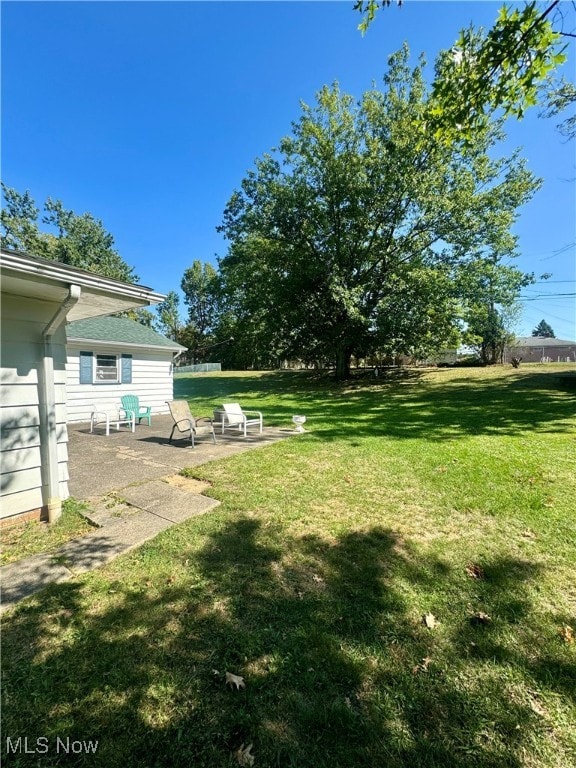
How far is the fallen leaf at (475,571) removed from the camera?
2805 millimetres

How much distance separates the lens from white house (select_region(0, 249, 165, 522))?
3482 mm

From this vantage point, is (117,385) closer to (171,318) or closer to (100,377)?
(100,377)

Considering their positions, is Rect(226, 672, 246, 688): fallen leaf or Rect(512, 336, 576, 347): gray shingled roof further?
Rect(512, 336, 576, 347): gray shingled roof

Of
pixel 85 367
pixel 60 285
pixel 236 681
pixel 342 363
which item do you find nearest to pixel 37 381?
pixel 60 285

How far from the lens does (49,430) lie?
3.82 metres

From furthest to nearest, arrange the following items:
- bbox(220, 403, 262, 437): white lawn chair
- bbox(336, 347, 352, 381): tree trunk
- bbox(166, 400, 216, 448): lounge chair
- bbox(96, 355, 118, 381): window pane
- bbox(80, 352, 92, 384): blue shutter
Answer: bbox(336, 347, 352, 381): tree trunk < bbox(96, 355, 118, 381): window pane < bbox(80, 352, 92, 384): blue shutter < bbox(220, 403, 262, 437): white lawn chair < bbox(166, 400, 216, 448): lounge chair

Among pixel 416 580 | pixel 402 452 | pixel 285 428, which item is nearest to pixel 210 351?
pixel 285 428

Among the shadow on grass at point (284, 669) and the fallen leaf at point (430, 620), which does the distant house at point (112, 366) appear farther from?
the fallen leaf at point (430, 620)

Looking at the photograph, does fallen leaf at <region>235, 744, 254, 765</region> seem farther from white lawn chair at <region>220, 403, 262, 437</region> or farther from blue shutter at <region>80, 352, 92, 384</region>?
blue shutter at <region>80, 352, 92, 384</region>

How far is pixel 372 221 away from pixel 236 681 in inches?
754

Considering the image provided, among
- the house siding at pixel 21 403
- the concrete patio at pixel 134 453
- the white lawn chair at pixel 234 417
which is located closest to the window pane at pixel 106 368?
the concrete patio at pixel 134 453

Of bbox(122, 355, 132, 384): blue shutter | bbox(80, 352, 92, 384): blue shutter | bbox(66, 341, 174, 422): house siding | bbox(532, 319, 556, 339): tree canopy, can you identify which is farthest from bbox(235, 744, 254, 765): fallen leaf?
bbox(532, 319, 556, 339): tree canopy

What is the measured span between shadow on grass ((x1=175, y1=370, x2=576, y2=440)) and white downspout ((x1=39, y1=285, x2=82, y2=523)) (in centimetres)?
507

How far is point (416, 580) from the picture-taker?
9.04 feet
